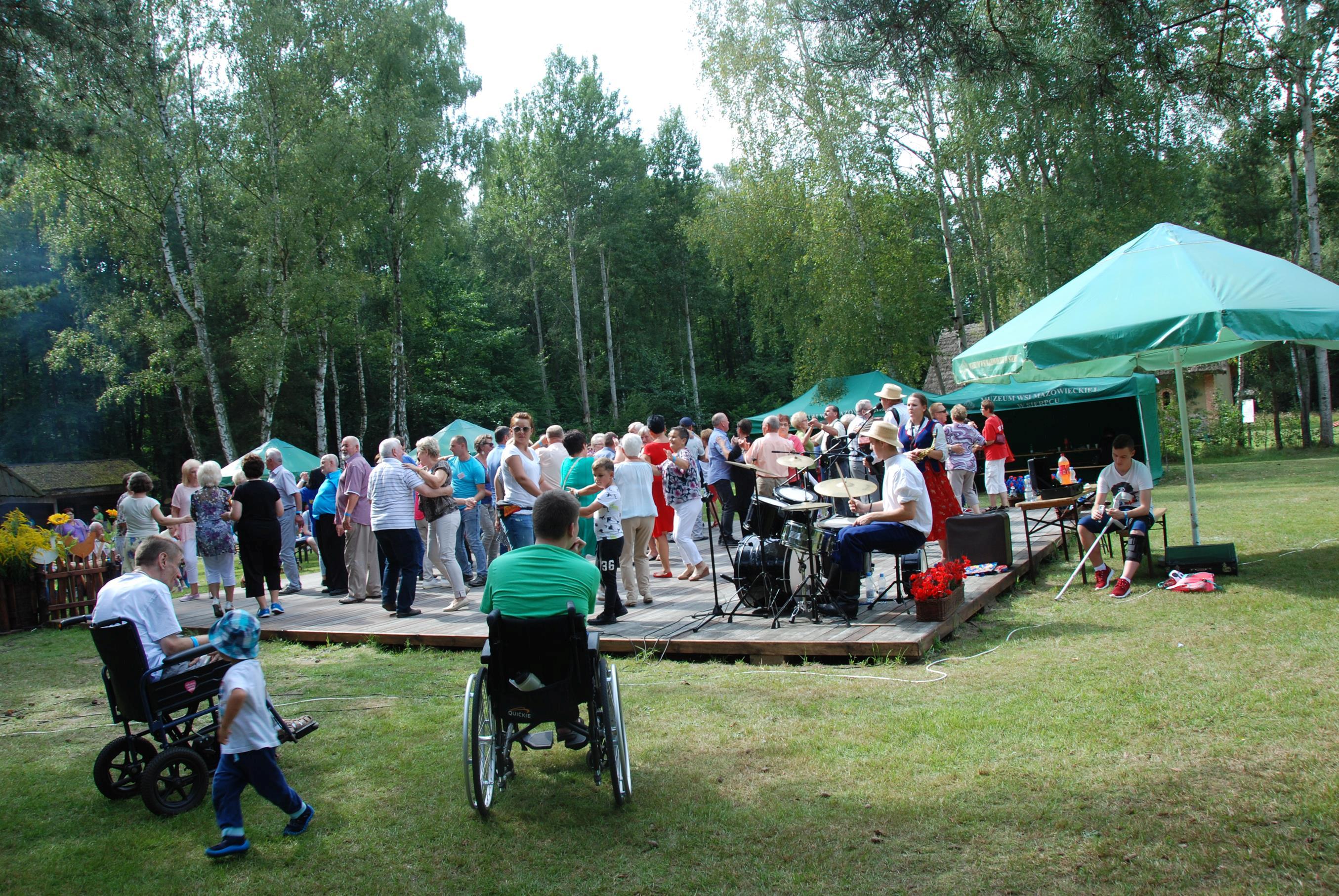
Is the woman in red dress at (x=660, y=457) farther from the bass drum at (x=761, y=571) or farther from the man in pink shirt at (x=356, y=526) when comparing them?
the man in pink shirt at (x=356, y=526)

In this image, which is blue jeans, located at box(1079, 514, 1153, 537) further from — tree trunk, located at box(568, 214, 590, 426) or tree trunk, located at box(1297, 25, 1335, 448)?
tree trunk, located at box(568, 214, 590, 426)

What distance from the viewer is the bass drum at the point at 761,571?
6.84 meters

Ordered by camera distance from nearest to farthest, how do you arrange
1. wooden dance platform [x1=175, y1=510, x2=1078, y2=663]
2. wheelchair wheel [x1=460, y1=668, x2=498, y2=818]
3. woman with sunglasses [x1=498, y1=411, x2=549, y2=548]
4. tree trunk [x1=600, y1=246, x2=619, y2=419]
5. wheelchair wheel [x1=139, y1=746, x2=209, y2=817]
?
wheelchair wheel [x1=460, y1=668, x2=498, y2=818], wheelchair wheel [x1=139, y1=746, x2=209, y2=817], wooden dance platform [x1=175, y1=510, x2=1078, y2=663], woman with sunglasses [x1=498, y1=411, x2=549, y2=548], tree trunk [x1=600, y1=246, x2=619, y2=419]

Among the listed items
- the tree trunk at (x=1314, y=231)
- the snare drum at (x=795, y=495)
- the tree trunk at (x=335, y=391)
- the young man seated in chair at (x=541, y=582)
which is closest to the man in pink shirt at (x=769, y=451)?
the snare drum at (x=795, y=495)

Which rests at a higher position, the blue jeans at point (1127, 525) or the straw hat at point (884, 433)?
the straw hat at point (884, 433)

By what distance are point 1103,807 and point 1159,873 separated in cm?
48

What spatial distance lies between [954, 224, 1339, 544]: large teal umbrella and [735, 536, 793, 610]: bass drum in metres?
2.62

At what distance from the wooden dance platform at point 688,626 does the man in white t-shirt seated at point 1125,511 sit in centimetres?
84

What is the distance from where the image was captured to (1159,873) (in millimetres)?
2742

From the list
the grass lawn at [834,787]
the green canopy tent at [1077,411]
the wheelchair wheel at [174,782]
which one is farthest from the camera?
the green canopy tent at [1077,411]

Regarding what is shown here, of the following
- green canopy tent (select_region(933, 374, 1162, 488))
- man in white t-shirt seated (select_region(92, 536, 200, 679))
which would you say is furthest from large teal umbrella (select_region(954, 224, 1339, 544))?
green canopy tent (select_region(933, 374, 1162, 488))

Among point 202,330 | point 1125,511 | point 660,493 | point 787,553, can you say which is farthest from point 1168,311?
point 202,330

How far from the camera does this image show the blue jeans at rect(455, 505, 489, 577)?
9.58 meters

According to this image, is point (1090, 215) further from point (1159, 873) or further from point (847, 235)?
point (1159, 873)
